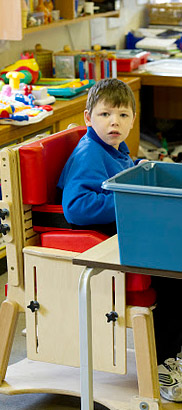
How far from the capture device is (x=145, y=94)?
5312 mm

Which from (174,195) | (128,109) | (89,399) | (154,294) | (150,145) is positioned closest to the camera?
(174,195)

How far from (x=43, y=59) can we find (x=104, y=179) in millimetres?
2316

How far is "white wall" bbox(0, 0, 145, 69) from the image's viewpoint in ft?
13.1

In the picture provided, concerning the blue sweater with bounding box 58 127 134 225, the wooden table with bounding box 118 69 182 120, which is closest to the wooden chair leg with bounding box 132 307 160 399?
the blue sweater with bounding box 58 127 134 225

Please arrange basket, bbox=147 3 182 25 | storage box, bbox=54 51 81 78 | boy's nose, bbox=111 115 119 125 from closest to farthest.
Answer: boy's nose, bbox=111 115 119 125, storage box, bbox=54 51 81 78, basket, bbox=147 3 182 25

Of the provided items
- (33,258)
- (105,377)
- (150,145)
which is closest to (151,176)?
(33,258)

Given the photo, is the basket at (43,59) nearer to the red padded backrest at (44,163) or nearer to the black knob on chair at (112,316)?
the red padded backrest at (44,163)

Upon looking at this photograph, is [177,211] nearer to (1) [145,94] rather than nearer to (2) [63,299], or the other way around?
(2) [63,299]

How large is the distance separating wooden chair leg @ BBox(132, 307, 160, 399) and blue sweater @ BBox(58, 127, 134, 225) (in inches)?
11.3

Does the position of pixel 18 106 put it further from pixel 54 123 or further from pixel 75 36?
pixel 75 36

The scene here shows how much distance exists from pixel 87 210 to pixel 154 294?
29cm

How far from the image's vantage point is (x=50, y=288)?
197 centimetres

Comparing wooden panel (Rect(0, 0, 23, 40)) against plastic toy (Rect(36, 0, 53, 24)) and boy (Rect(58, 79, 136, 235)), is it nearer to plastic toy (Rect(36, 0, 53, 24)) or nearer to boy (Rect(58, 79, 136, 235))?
plastic toy (Rect(36, 0, 53, 24))

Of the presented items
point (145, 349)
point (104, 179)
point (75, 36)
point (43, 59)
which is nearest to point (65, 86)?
point (43, 59)
